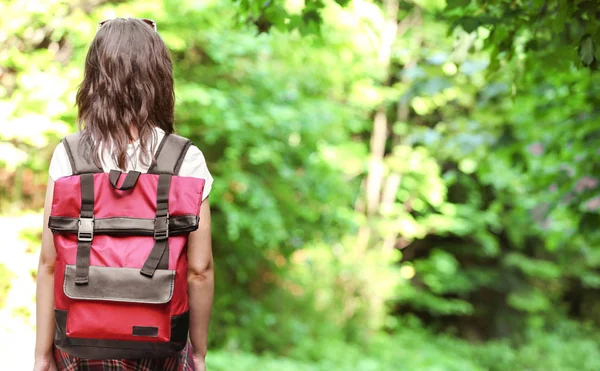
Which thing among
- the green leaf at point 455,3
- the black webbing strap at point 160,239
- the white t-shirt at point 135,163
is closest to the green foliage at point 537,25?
the green leaf at point 455,3

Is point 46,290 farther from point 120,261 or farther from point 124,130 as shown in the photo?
point 124,130

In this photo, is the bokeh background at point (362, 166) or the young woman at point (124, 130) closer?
the young woman at point (124, 130)

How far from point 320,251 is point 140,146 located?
9724 millimetres

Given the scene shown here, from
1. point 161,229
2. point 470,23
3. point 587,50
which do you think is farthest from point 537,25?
point 161,229

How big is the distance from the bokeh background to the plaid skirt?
5.55 feet

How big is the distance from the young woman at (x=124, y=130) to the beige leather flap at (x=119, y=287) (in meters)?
0.19

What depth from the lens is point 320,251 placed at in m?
11.5

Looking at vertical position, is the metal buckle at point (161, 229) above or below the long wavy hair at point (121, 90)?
below

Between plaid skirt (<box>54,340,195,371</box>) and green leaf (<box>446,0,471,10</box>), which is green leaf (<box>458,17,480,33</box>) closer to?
green leaf (<box>446,0,471,10</box>)

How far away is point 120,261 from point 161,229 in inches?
5.3

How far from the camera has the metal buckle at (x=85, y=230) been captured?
71.4 inches

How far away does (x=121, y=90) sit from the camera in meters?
1.90

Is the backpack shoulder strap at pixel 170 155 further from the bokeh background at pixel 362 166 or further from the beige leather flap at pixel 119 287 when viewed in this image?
the bokeh background at pixel 362 166

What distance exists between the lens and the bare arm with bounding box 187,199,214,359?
1959 mm
